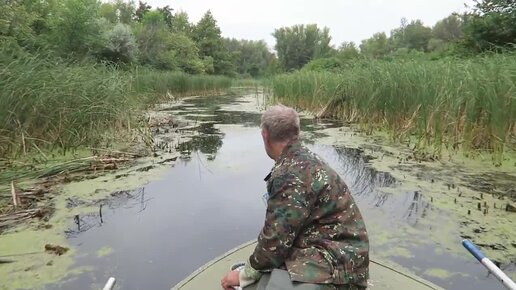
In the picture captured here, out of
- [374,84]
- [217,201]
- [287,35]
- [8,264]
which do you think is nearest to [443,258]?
[217,201]

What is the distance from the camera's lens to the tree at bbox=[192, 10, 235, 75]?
3934 centimetres

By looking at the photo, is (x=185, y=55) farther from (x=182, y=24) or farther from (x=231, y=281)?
(x=231, y=281)

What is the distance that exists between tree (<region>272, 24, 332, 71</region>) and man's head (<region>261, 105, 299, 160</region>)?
50.9 meters

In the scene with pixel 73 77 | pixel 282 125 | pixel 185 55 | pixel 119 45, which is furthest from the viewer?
pixel 185 55

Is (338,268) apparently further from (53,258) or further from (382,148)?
(382,148)

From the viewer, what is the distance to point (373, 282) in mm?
2324

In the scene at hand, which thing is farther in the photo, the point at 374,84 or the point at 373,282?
the point at 374,84

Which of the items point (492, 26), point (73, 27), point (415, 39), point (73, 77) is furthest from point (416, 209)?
point (415, 39)

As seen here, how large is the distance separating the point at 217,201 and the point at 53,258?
172 cm

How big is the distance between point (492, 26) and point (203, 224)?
39.0ft

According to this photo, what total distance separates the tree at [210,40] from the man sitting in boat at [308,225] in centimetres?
3802

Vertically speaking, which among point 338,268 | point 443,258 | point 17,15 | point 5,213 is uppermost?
point 17,15

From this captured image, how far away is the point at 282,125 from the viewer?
68.4 inches

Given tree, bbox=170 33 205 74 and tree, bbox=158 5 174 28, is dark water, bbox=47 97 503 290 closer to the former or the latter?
tree, bbox=170 33 205 74
